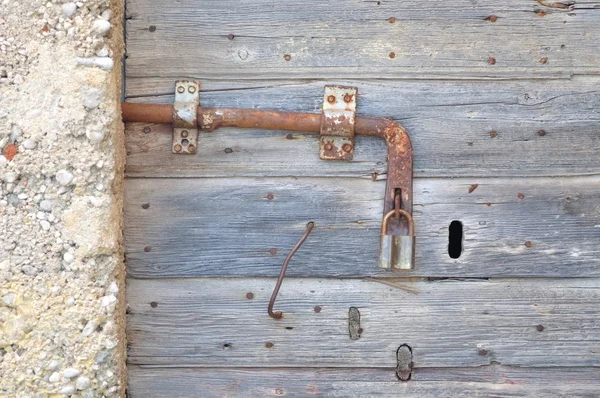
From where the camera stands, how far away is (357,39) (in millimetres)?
1489

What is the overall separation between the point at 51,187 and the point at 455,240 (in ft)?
2.67

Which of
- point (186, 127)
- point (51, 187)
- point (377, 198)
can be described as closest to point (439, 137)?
point (377, 198)

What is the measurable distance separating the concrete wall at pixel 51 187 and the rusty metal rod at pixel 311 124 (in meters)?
0.15

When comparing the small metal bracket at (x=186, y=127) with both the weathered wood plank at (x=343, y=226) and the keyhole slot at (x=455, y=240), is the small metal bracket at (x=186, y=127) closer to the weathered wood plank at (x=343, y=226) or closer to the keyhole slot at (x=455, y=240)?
the weathered wood plank at (x=343, y=226)

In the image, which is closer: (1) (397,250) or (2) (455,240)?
(1) (397,250)

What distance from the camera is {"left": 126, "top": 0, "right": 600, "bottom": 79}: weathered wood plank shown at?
148 cm

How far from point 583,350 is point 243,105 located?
88 centimetres

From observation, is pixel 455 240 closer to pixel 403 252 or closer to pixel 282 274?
pixel 403 252

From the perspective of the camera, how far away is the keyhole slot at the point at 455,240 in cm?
150

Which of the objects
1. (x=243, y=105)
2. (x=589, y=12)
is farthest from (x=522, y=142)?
(x=243, y=105)

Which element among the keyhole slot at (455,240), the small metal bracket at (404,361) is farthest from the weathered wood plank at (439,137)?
the small metal bracket at (404,361)

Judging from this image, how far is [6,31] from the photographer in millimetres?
1297

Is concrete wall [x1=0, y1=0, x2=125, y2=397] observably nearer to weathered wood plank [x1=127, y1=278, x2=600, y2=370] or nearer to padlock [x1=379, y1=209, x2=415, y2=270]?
weathered wood plank [x1=127, y1=278, x2=600, y2=370]

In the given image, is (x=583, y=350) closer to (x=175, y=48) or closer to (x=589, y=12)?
(x=589, y=12)
